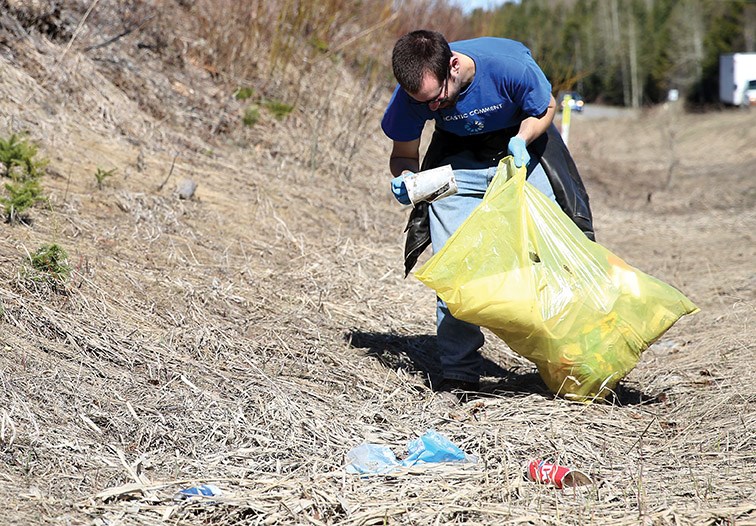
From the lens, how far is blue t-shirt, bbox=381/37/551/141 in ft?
11.0

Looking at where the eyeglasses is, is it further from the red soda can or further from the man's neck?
the red soda can

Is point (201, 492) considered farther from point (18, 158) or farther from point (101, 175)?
point (101, 175)

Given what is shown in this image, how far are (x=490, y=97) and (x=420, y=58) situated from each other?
1.22ft

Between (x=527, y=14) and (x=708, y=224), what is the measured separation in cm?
5390

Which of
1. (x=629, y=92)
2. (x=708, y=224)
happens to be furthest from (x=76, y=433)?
(x=629, y=92)

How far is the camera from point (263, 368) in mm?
3812

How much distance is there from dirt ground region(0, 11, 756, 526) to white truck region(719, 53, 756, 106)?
31172mm

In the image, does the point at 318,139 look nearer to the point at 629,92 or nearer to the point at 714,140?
the point at 714,140

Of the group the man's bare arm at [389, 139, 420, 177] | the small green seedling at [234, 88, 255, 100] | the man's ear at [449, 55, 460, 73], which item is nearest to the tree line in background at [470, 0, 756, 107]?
the small green seedling at [234, 88, 255, 100]

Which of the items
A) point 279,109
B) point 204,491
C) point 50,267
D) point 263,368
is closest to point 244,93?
point 279,109

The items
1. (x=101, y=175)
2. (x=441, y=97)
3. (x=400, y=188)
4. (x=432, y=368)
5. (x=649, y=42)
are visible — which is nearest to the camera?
(x=441, y=97)

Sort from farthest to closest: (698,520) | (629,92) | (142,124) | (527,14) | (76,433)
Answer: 1. (527,14)
2. (629,92)
3. (142,124)
4. (76,433)
5. (698,520)

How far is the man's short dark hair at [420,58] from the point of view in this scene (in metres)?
3.16

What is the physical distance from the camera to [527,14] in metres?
59.3
